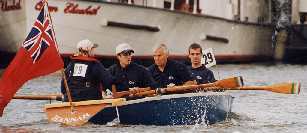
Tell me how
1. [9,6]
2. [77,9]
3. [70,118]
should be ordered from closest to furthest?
[70,118], [9,6], [77,9]

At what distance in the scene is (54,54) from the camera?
48.2 feet

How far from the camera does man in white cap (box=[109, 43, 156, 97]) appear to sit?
589 inches

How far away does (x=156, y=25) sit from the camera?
1275 inches

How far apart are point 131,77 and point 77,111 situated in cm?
108

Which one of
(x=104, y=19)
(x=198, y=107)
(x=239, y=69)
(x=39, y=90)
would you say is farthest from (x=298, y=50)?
(x=198, y=107)

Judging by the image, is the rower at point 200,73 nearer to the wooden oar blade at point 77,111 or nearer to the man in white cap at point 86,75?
the man in white cap at point 86,75

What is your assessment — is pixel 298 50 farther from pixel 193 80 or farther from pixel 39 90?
pixel 193 80

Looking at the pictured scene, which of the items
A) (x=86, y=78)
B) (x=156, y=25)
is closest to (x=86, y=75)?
(x=86, y=78)

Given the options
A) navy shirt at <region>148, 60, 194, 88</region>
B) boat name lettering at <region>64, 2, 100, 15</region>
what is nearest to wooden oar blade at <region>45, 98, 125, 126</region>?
navy shirt at <region>148, 60, 194, 88</region>

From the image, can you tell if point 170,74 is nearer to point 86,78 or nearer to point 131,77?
point 131,77

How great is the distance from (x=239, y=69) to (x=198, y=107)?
64.6 ft

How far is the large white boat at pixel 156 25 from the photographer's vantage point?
99.8 feet

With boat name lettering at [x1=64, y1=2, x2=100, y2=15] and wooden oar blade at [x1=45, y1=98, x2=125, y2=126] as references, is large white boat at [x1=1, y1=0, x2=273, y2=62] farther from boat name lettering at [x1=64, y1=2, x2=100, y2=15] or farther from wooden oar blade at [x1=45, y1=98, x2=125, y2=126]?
wooden oar blade at [x1=45, y1=98, x2=125, y2=126]

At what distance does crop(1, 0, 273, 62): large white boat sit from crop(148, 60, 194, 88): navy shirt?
14748 mm
